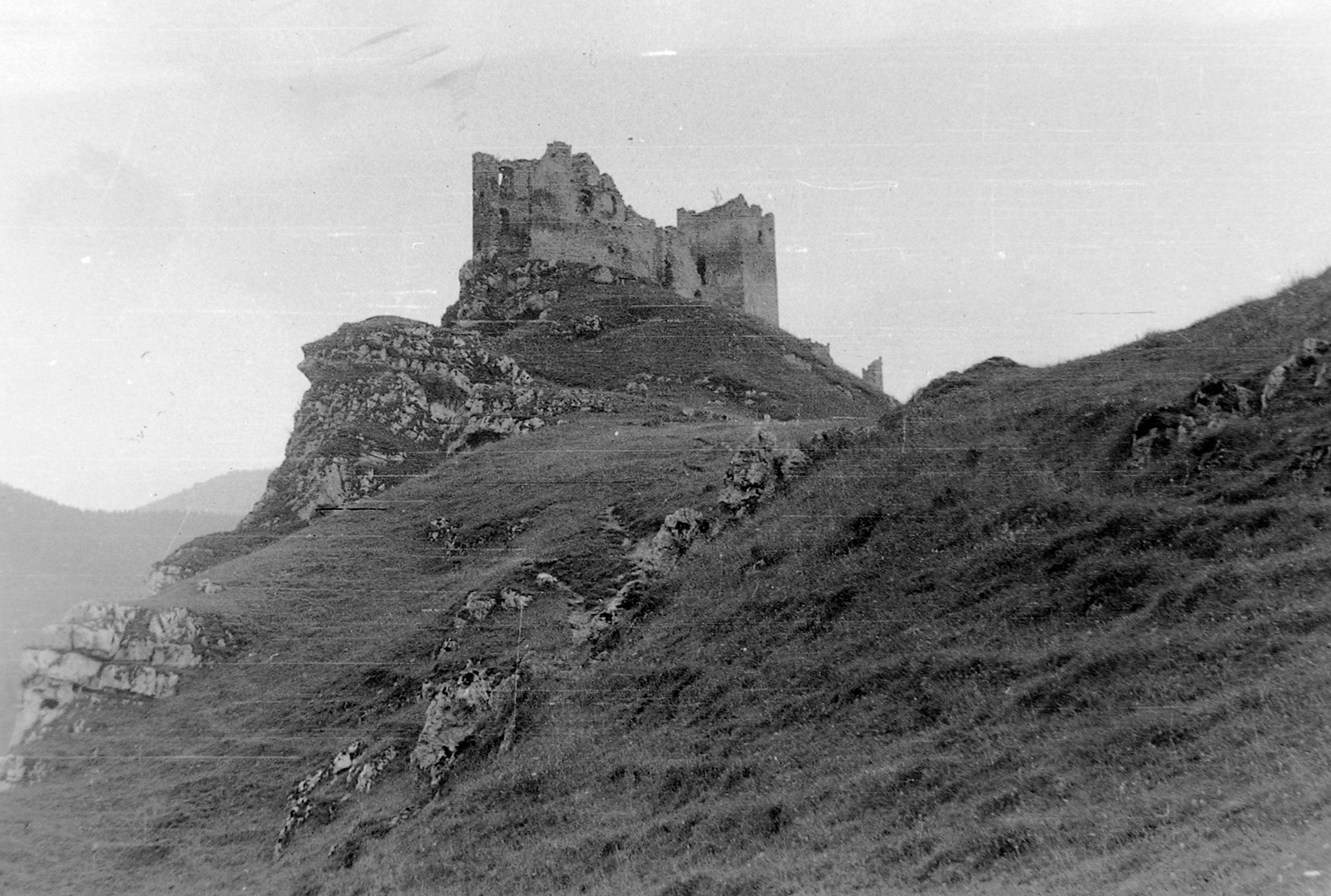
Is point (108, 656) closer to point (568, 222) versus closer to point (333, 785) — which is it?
point (333, 785)

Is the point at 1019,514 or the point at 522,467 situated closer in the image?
the point at 1019,514

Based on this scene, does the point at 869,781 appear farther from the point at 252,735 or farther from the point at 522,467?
the point at 522,467

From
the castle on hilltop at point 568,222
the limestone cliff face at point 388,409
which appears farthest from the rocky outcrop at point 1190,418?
the castle on hilltop at point 568,222

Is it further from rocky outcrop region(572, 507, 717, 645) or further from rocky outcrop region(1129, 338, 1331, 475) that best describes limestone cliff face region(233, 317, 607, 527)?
rocky outcrop region(1129, 338, 1331, 475)

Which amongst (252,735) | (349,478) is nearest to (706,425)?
(349,478)

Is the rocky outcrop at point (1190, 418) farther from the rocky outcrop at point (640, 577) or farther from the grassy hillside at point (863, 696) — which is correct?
the rocky outcrop at point (640, 577)
